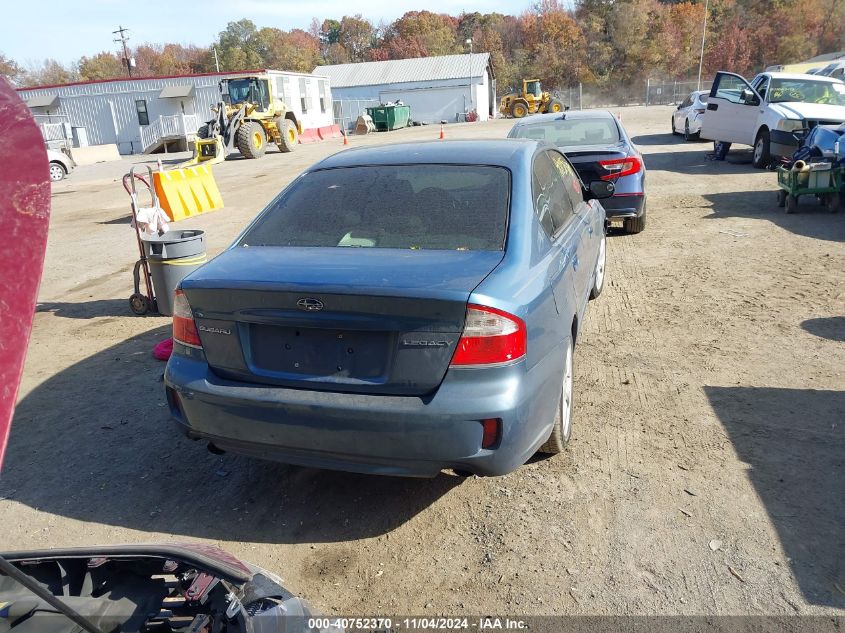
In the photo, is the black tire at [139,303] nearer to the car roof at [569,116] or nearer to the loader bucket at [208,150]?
the car roof at [569,116]

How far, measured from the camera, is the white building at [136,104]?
39.2 meters

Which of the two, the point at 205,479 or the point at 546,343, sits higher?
the point at 546,343

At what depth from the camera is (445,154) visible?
13.0 ft

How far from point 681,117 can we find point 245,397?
71.5 feet

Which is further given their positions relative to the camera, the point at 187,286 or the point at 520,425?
the point at 187,286

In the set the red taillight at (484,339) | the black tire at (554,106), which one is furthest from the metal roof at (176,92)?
the red taillight at (484,339)

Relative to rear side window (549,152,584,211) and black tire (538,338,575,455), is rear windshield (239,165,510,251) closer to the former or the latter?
black tire (538,338,575,455)

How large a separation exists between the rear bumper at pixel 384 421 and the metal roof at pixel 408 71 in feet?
177

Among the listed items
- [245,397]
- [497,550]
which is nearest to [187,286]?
[245,397]

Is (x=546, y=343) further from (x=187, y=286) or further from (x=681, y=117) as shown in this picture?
(x=681, y=117)

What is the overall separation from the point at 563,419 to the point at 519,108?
44.7m

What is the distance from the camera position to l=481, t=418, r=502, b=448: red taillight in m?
2.76

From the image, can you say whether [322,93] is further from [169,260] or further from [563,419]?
[563,419]

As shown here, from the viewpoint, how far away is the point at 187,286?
312cm
